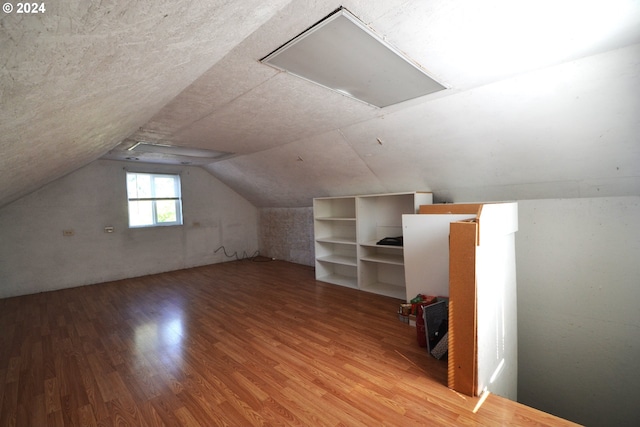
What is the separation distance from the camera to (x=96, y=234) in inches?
189

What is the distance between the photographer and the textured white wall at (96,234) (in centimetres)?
418

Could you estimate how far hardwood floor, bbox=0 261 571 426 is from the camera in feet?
5.47

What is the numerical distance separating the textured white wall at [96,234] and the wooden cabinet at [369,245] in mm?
2925

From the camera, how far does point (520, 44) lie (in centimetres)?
162

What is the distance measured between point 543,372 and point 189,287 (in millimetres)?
4943

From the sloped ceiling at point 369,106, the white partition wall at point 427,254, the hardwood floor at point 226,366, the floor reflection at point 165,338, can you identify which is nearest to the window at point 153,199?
the hardwood floor at point 226,366

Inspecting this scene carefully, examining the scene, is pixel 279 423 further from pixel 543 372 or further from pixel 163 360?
pixel 543 372

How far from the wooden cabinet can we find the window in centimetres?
329

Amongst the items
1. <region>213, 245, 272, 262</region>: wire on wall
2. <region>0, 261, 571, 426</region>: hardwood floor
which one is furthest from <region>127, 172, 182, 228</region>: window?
<region>0, 261, 571, 426</region>: hardwood floor

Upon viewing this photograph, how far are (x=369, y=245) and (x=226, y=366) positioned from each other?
250cm

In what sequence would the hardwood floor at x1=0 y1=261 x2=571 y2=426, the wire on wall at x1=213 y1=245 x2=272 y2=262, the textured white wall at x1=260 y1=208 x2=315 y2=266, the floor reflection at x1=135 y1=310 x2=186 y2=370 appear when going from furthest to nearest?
the wire on wall at x1=213 y1=245 x2=272 y2=262 → the textured white wall at x1=260 y1=208 x2=315 y2=266 → the floor reflection at x1=135 y1=310 x2=186 y2=370 → the hardwood floor at x1=0 y1=261 x2=571 y2=426

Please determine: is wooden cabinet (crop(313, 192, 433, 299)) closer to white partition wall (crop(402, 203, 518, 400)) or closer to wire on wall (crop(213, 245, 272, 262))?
white partition wall (crop(402, 203, 518, 400))

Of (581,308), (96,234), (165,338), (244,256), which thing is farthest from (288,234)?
(581,308)

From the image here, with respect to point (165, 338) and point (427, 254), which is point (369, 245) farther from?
point (165, 338)
